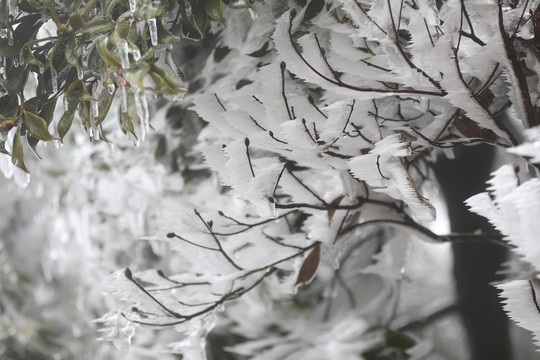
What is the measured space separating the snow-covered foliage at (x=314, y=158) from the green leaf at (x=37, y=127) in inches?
0.8

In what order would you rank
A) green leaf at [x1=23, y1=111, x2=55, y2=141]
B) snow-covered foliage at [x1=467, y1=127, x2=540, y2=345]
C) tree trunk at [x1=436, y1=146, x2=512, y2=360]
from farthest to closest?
tree trunk at [x1=436, y1=146, x2=512, y2=360] < green leaf at [x1=23, y1=111, x2=55, y2=141] < snow-covered foliage at [x1=467, y1=127, x2=540, y2=345]

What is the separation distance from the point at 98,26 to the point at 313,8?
134 millimetres

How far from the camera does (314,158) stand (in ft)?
1.03

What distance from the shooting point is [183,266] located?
633 mm

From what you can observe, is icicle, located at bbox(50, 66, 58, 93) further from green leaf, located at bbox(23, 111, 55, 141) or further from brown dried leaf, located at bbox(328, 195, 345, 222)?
brown dried leaf, located at bbox(328, 195, 345, 222)

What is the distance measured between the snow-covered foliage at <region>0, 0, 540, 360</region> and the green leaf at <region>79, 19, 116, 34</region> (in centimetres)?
3

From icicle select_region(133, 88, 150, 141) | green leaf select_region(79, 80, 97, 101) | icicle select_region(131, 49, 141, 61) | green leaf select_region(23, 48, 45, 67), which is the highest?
icicle select_region(131, 49, 141, 61)

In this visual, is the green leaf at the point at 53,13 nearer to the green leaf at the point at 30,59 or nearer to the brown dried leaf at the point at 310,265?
the green leaf at the point at 30,59

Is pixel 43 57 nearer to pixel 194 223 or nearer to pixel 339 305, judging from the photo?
pixel 194 223

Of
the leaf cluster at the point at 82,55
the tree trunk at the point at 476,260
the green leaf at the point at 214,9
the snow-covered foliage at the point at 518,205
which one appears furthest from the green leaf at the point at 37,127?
the tree trunk at the point at 476,260

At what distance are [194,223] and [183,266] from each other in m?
0.31

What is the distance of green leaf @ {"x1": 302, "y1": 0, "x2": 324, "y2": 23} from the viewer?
13.2 inches

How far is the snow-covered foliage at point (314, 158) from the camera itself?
25cm

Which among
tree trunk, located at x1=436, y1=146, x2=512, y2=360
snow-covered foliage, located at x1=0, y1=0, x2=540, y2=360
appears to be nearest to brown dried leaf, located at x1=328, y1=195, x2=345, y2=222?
snow-covered foliage, located at x1=0, y1=0, x2=540, y2=360
